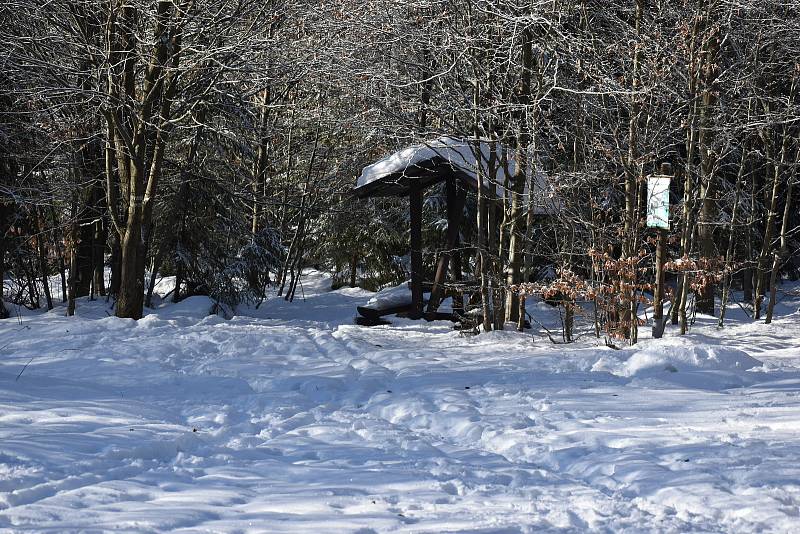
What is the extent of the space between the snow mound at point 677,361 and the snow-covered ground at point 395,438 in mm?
29

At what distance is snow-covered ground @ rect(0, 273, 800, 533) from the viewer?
3936mm

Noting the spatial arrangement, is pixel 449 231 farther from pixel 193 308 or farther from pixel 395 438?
pixel 395 438

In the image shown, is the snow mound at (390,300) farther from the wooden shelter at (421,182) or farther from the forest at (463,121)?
the forest at (463,121)

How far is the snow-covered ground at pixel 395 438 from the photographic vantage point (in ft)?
12.9

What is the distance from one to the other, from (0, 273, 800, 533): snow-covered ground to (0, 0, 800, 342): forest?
2.33m

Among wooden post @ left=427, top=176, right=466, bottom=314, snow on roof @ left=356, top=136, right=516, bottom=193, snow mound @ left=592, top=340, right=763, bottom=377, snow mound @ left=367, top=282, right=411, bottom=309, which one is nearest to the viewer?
snow mound @ left=592, top=340, right=763, bottom=377

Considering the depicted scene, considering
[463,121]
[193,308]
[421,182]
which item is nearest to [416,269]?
[421,182]

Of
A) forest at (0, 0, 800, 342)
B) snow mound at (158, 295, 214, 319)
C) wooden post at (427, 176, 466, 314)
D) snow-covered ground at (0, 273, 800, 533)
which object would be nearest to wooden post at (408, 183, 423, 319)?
wooden post at (427, 176, 466, 314)

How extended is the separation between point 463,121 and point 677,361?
22.0 ft

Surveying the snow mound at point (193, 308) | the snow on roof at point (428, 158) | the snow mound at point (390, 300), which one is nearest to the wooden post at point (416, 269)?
the snow mound at point (390, 300)

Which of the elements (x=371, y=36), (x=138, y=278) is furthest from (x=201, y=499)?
(x=371, y=36)

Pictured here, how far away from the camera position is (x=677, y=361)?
7980 millimetres

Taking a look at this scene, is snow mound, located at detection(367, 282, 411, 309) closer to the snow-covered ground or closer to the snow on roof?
the snow on roof

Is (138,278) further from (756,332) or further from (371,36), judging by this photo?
(756,332)
